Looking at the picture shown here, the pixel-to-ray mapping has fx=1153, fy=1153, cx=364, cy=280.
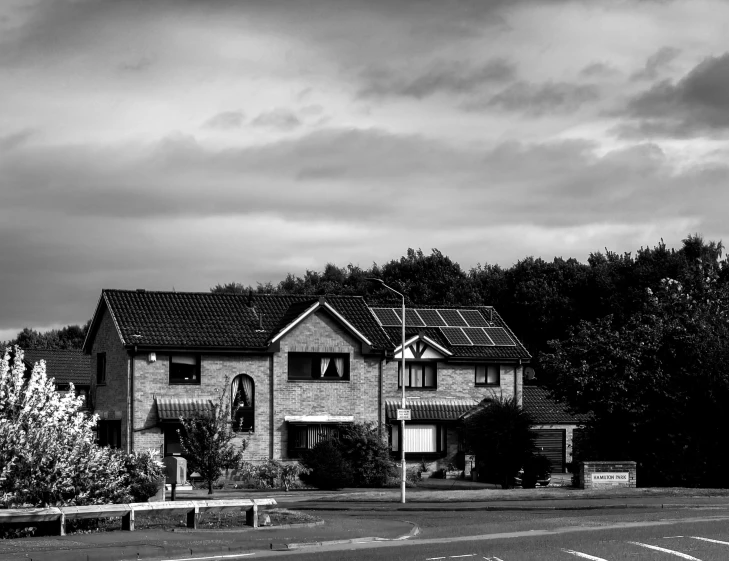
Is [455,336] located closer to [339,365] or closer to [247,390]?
[339,365]

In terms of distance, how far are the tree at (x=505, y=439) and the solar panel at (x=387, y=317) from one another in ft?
44.2

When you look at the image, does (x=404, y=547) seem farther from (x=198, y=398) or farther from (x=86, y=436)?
(x=198, y=398)

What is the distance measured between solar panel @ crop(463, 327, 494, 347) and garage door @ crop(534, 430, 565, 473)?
22.8ft

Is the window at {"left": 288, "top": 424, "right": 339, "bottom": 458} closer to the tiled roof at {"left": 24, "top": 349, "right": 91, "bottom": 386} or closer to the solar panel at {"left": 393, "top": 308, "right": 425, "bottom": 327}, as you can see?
the solar panel at {"left": 393, "top": 308, "right": 425, "bottom": 327}

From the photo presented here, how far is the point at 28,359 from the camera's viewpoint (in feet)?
263

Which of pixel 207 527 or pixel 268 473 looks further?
→ pixel 268 473

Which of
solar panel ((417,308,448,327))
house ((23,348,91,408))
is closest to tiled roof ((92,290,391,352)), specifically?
solar panel ((417,308,448,327))

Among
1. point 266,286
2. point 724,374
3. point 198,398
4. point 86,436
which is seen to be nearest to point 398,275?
point 266,286

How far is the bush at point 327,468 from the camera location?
47.5m

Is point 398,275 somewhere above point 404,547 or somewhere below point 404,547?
above

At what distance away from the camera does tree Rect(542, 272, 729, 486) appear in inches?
1789

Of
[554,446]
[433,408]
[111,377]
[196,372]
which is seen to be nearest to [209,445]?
[196,372]

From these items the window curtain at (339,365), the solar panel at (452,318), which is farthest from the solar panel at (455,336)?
the window curtain at (339,365)

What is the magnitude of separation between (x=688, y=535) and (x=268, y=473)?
29.3 m
